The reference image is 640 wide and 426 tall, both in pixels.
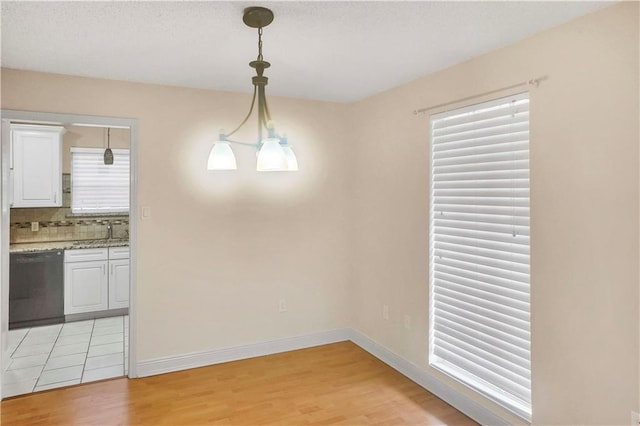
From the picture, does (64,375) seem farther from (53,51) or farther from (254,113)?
(254,113)

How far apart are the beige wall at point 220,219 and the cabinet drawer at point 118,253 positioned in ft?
6.46

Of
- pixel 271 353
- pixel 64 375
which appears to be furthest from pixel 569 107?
pixel 64 375

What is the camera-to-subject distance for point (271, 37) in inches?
92.9

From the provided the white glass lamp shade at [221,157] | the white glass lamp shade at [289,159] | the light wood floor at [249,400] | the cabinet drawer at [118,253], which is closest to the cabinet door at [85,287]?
the cabinet drawer at [118,253]

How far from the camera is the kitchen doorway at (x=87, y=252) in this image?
306 centimetres

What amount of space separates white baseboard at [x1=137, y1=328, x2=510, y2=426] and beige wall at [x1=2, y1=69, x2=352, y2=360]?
0.08 metres

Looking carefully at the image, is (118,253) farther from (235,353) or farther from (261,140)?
(261,140)

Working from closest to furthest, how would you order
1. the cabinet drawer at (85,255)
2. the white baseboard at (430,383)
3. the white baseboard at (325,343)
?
the white baseboard at (430,383)
the white baseboard at (325,343)
the cabinet drawer at (85,255)

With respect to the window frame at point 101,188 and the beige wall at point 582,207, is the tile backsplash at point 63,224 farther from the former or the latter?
the beige wall at point 582,207

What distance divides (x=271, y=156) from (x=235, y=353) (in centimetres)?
251

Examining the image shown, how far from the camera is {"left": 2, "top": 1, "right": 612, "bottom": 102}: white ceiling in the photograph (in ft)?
6.52

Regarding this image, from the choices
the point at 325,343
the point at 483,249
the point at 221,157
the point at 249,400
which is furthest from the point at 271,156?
the point at 325,343

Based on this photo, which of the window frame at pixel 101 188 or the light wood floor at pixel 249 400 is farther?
the window frame at pixel 101 188

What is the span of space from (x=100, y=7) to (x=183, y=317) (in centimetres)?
253
